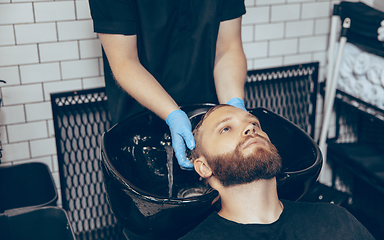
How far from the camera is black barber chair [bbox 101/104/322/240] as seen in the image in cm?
124

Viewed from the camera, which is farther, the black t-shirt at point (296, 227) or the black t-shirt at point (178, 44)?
the black t-shirt at point (178, 44)

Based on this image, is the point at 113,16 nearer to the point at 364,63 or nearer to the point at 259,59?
the point at 259,59

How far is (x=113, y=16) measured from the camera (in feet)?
5.31

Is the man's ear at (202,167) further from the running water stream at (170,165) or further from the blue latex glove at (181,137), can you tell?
the running water stream at (170,165)

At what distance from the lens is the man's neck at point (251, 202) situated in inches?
58.5

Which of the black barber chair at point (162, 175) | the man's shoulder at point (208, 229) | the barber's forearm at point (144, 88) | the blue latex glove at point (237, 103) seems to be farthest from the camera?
the blue latex glove at point (237, 103)

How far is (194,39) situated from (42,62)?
97 centimetres

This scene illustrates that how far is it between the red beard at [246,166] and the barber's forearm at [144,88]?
1.00 feet

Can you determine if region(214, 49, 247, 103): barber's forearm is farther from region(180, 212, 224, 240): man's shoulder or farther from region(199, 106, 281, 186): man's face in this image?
region(180, 212, 224, 240): man's shoulder

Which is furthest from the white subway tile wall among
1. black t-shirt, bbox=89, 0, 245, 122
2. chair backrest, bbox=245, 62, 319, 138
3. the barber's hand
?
the barber's hand

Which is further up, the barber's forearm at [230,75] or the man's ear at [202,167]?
the barber's forearm at [230,75]

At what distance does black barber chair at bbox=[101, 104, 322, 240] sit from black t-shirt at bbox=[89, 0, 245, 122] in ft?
0.69

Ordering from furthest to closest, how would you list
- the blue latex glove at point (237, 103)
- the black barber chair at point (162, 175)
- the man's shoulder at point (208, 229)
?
the blue latex glove at point (237, 103)
the man's shoulder at point (208, 229)
the black barber chair at point (162, 175)

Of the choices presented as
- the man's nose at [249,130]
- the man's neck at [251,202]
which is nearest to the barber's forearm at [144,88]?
the man's nose at [249,130]
